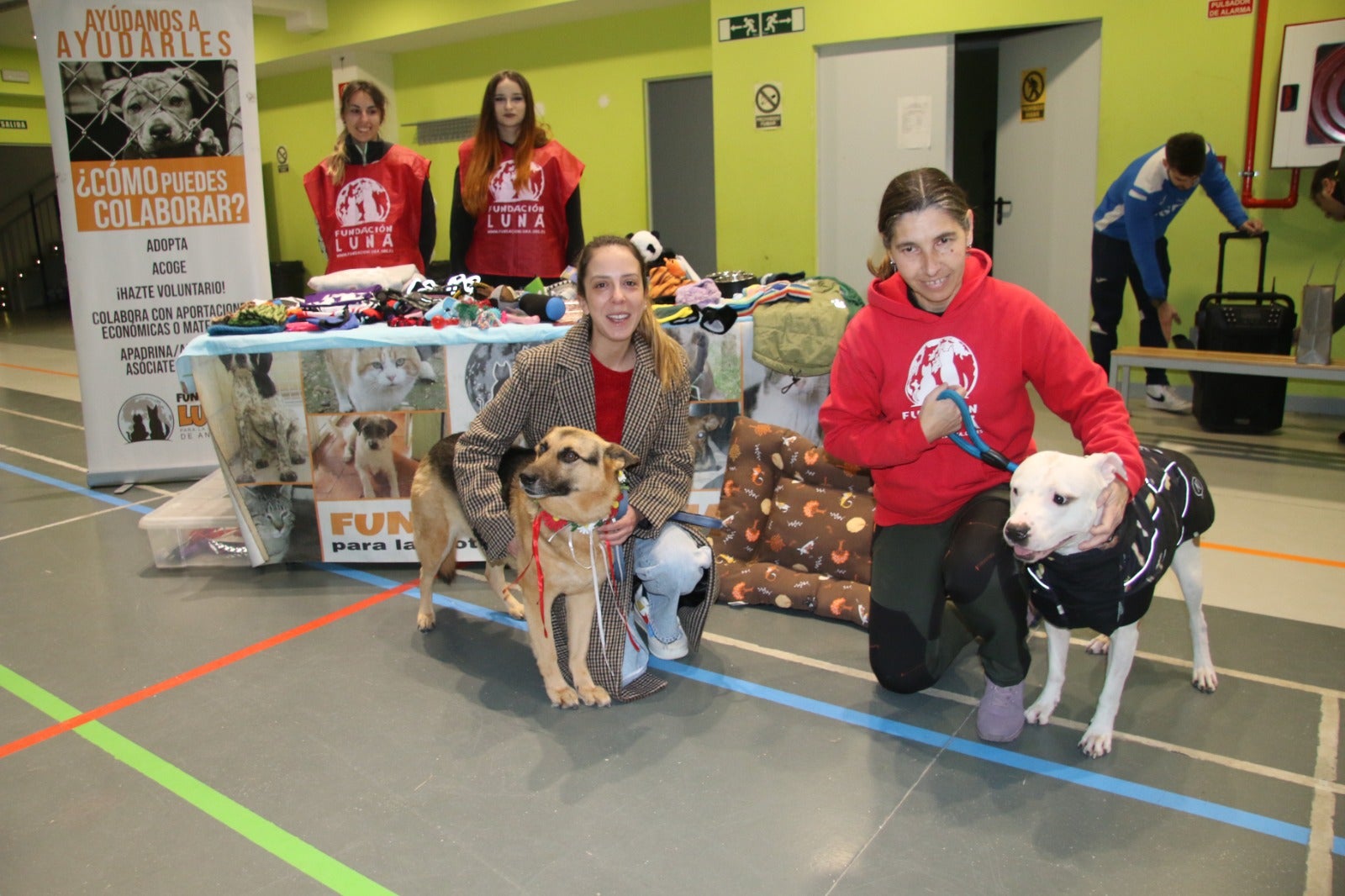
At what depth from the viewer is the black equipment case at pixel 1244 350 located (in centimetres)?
514

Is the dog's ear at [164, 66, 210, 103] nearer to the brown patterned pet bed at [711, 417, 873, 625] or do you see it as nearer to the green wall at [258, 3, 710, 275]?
the brown patterned pet bed at [711, 417, 873, 625]

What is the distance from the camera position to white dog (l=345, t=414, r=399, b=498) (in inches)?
135

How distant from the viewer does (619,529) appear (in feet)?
8.10

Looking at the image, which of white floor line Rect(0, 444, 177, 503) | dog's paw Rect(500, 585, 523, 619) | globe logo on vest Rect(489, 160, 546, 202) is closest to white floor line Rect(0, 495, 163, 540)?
white floor line Rect(0, 444, 177, 503)

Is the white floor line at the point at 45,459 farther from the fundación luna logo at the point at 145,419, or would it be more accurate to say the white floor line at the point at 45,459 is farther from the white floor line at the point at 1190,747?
the white floor line at the point at 1190,747

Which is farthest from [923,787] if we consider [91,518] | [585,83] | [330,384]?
[585,83]

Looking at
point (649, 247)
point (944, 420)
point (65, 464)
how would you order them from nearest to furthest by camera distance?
point (944, 420) < point (649, 247) < point (65, 464)

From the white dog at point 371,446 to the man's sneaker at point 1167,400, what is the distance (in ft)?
15.2

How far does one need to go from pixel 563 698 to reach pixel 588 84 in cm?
772

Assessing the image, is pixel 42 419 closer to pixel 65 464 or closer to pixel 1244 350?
pixel 65 464

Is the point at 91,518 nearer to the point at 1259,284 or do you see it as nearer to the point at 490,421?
the point at 490,421

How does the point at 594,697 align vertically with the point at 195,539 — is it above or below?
below

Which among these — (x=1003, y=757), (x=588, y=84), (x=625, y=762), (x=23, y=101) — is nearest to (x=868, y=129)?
(x=588, y=84)

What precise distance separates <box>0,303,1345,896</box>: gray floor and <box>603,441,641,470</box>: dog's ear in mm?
658
